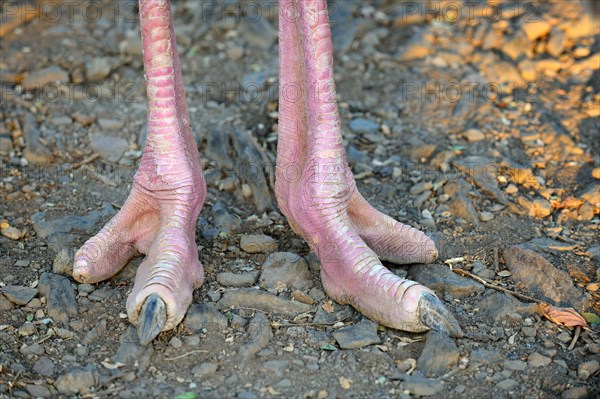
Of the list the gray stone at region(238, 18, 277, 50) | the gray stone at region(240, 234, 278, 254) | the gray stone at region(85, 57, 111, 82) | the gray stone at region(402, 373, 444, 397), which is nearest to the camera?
the gray stone at region(402, 373, 444, 397)

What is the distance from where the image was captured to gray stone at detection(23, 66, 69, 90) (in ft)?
20.9

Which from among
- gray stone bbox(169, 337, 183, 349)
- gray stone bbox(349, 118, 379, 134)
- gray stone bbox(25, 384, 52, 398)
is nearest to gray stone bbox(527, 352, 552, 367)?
gray stone bbox(169, 337, 183, 349)

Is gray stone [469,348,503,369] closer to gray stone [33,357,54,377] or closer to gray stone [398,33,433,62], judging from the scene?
gray stone [33,357,54,377]

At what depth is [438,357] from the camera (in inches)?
161

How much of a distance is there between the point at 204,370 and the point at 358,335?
66 centimetres

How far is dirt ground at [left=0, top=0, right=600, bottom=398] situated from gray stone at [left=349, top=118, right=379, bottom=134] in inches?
0.5

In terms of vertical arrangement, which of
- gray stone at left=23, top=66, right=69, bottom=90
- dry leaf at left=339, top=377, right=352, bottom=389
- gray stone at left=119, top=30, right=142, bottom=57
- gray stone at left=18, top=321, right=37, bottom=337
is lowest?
gray stone at left=18, top=321, right=37, bottom=337

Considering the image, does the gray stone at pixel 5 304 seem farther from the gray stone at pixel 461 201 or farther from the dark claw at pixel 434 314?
the gray stone at pixel 461 201

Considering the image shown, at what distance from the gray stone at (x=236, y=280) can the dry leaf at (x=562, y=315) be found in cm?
129

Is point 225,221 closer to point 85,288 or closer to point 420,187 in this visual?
point 85,288

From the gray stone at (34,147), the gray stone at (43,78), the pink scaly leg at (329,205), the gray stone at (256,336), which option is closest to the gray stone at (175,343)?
the gray stone at (256,336)

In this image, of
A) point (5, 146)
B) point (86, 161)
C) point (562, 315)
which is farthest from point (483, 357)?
point (5, 146)

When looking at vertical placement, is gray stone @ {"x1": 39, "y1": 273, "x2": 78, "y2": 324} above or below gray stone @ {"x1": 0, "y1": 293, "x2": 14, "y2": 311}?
above

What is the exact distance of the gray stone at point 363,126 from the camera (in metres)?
6.05
